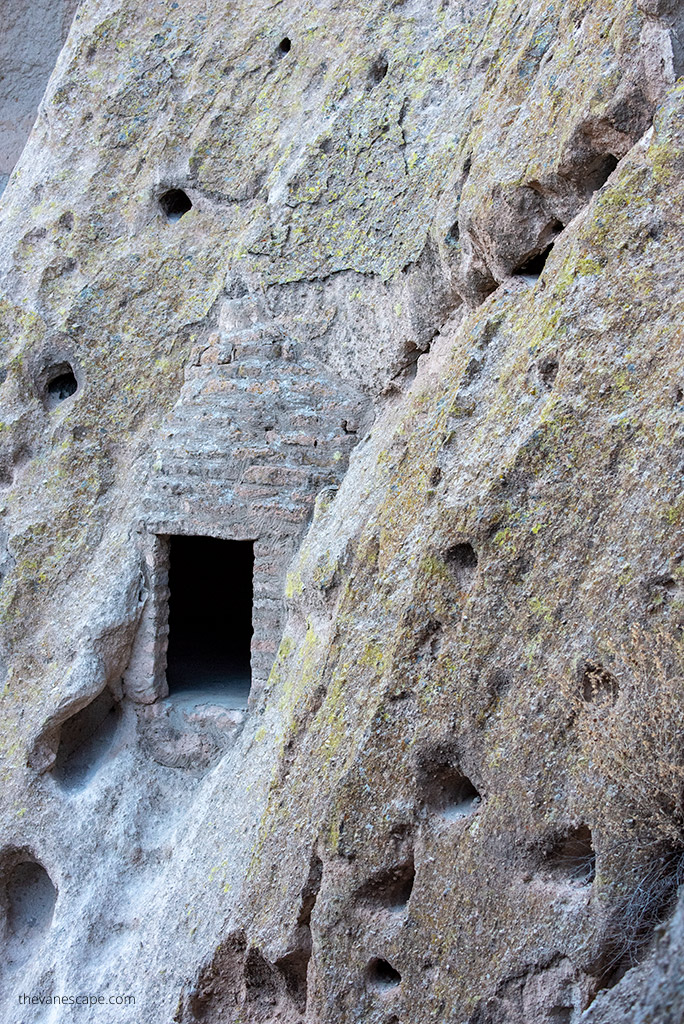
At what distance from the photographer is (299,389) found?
222 inches

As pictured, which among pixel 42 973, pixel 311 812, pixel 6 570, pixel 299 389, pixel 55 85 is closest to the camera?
pixel 311 812

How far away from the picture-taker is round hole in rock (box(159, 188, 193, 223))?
655cm

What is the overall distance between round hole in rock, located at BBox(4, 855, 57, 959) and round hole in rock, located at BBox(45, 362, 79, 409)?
291 centimetres

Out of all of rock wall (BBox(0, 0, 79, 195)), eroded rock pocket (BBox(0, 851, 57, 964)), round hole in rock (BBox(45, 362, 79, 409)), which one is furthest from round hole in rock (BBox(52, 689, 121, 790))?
rock wall (BBox(0, 0, 79, 195))

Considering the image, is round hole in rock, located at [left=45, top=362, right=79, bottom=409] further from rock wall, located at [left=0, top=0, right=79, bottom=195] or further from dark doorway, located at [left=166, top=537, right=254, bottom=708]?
A: rock wall, located at [left=0, top=0, right=79, bottom=195]

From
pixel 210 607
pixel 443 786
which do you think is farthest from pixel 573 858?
pixel 210 607

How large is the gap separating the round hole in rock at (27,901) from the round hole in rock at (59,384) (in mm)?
2906

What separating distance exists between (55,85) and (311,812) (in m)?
5.54

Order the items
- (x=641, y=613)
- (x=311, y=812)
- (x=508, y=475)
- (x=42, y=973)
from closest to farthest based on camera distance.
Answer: (x=641, y=613)
(x=508, y=475)
(x=311, y=812)
(x=42, y=973)

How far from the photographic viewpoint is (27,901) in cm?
577

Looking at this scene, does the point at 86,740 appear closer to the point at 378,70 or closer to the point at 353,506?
the point at 353,506

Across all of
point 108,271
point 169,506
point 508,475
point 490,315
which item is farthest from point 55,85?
point 508,475

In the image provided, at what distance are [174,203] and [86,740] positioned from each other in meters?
3.62

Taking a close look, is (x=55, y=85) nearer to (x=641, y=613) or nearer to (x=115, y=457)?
(x=115, y=457)
